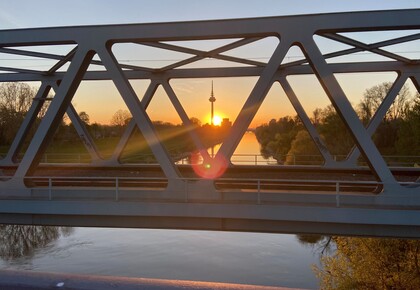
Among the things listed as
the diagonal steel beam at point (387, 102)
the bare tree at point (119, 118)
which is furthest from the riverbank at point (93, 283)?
the bare tree at point (119, 118)

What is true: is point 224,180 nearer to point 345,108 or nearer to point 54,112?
point 345,108

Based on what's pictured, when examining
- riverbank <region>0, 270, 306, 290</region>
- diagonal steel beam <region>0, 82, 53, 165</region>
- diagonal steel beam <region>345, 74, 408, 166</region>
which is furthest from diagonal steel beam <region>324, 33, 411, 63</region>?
diagonal steel beam <region>0, 82, 53, 165</region>

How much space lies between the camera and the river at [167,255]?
2545 cm

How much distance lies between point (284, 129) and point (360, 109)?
29432 mm

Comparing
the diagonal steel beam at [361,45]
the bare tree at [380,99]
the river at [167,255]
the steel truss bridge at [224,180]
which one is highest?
the bare tree at [380,99]

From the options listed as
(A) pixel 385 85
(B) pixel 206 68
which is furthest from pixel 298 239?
(A) pixel 385 85

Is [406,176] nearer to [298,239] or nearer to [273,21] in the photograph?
[273,21]

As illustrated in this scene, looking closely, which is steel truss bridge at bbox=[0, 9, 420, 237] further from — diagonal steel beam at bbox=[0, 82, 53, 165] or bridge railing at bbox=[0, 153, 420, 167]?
bridge railing at bbox=[0, 153, 420, 167]

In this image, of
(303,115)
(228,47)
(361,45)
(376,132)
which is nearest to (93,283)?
(228,47)

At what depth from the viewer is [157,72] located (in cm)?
2134

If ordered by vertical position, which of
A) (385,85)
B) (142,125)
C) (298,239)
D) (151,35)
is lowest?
(298,239)

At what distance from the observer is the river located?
83.5 feet

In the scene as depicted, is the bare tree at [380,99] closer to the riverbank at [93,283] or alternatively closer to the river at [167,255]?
the river at [167,255]

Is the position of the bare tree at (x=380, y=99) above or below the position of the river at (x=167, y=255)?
above
